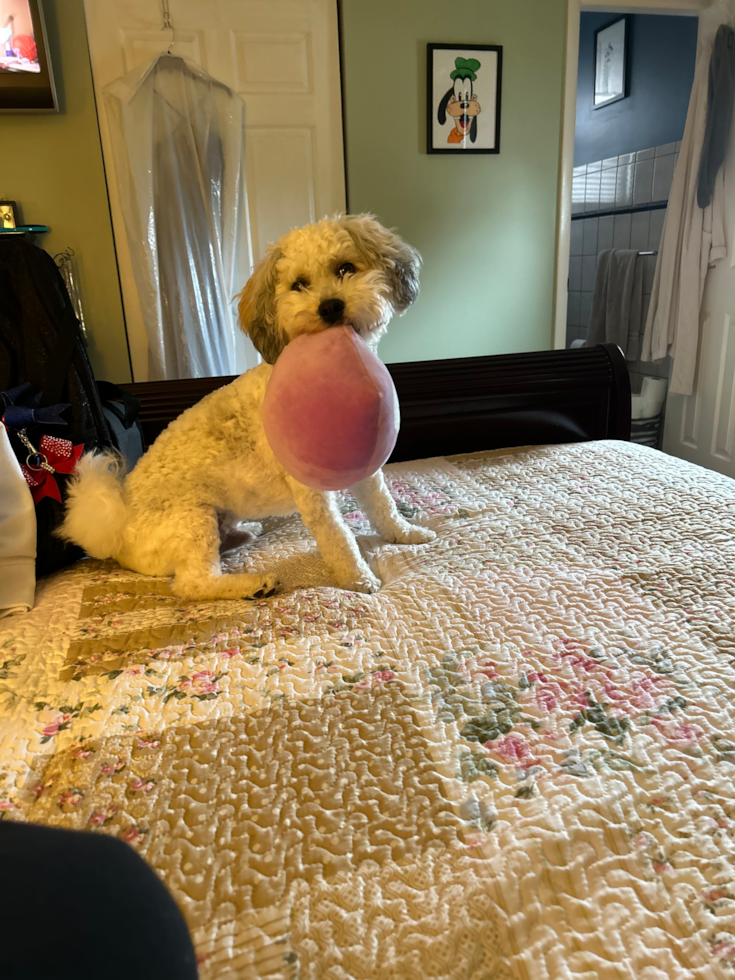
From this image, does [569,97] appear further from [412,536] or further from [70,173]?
[412,536]

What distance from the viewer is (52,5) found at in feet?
8.88

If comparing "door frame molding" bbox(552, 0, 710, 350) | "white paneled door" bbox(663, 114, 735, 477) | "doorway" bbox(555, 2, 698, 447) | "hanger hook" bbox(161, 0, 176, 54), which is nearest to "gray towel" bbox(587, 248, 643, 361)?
"doorway" bbox(555, 2, 698, 447)

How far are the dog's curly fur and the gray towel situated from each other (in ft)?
Result: 10.1

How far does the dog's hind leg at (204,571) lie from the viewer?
1202 millimetres

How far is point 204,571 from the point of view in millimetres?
1232

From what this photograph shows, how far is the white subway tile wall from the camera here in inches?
156

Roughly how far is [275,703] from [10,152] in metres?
2.98

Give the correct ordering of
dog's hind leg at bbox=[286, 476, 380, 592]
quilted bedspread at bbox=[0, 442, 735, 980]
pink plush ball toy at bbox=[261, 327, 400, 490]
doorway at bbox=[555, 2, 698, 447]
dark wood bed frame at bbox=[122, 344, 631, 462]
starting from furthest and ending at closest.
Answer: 1. doorway at bbox=[555, 2, 698, 447]
2. dark wood bed frame at bbox=[122, 344, 631, 462]
3. dog's hind leg at bbox=[286, 476, 380, 592]
4. pink plush ball toy at bbox=[261, 327, 400, 490]
5. quilted bedspread at bbox=[0, 442, 735, 980]

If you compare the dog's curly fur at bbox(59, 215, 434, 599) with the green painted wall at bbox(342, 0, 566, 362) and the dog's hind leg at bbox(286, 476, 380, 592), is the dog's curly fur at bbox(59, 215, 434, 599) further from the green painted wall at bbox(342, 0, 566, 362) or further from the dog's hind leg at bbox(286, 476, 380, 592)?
the green painted wall at bbox(342, 0, 566, 362)

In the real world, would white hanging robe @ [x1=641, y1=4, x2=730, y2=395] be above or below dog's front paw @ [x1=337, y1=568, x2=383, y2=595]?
above

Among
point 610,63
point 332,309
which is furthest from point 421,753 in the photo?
point 610,63

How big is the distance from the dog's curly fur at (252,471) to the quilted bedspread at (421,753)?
7 cm

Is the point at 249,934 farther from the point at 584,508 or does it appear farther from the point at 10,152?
the point at 10,152

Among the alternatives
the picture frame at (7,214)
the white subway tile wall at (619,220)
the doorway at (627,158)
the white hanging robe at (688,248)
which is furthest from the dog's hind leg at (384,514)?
the white subway tile wall at (619,220)
